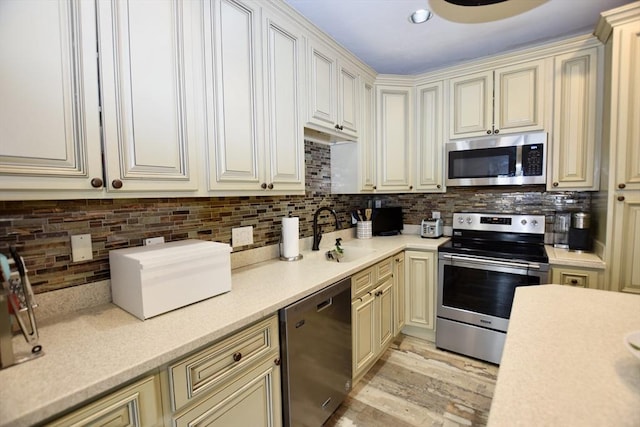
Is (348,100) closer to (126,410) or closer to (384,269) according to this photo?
(384,269)

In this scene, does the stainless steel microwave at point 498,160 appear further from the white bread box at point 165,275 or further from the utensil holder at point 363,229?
the white bread box at point 165,275

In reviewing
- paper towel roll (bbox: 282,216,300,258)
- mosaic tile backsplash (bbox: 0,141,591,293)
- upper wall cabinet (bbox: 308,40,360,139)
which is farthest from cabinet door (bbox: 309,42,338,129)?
paper towel roll (bbox: 282,216,300,258)

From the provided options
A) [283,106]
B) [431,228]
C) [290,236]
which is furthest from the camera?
[431,228]

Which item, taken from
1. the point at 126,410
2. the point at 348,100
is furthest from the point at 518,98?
the point at 126,410

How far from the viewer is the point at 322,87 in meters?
1.94

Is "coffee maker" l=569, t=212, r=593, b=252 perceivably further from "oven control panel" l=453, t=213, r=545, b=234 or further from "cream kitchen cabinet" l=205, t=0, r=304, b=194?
"cream kitchen cabinet" l=205, t=0, r=304, b=194

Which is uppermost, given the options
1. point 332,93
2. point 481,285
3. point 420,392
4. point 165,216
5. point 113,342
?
point 332,93

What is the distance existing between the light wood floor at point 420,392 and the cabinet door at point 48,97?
182 centimetres

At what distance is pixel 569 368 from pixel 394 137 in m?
2.31

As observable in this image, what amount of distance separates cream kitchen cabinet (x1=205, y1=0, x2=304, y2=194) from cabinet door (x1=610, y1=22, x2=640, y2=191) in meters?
1.97

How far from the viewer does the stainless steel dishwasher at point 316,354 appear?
1.28 m

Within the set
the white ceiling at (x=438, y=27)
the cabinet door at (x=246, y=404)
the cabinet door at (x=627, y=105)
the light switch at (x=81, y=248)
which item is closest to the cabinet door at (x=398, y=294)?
the cabinet door at (x=246, y=404)

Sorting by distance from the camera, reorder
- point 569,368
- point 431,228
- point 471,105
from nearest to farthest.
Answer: point 569,368, point 471,105, point 431,228

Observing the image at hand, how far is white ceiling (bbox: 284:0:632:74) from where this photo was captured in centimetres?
170
